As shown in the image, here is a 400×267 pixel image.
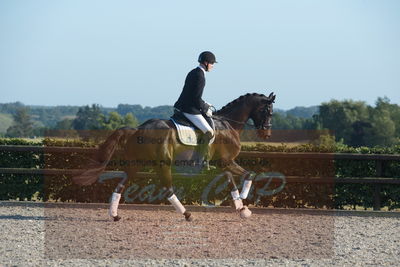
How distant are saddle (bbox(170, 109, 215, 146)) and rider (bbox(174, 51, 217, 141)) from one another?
10cm

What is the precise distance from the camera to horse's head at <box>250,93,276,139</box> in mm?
11836

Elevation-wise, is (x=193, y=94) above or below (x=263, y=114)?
above

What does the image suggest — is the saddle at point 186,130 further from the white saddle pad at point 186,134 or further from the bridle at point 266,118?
the bridle at point 266,118

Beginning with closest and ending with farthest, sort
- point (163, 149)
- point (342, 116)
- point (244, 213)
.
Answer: point (163, 149) → point (244, 213) → point (342, 116)

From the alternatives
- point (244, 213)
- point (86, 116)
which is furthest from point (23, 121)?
point (244, 213)

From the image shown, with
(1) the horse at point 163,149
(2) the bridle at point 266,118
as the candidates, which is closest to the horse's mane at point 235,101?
(1) the horse at point 163,149

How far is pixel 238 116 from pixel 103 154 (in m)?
2.87

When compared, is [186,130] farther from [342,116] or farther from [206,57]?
[342,116]

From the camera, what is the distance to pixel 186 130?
1099 cm

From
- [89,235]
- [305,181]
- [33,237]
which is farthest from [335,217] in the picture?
[33,237]

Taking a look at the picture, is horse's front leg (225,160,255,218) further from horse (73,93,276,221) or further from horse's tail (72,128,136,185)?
horse's tail (72,128,136,185)

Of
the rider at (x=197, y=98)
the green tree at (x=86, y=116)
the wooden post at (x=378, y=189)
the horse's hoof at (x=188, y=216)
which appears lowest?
the horse's hoof at (x=188, y=216)

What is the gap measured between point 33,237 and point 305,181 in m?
6.24

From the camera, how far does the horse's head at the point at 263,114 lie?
11.8m
